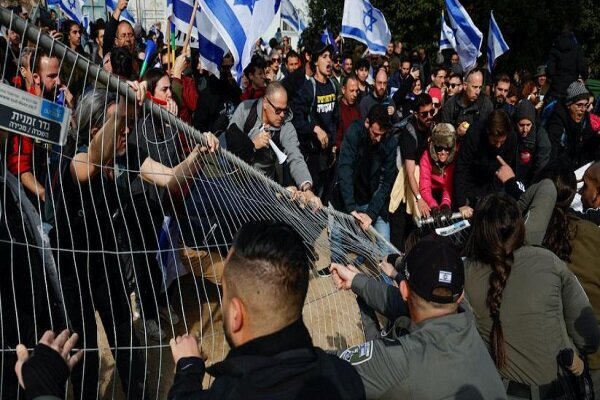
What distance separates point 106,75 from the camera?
Result: 8.00 ft

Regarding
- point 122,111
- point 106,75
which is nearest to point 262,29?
point 122,111

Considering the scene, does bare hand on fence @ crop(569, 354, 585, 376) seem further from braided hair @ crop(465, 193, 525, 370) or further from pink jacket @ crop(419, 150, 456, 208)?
pink jacket @ crop(419, 150, 456, 208)

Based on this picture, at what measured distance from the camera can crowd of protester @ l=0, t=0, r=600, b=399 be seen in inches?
71.6

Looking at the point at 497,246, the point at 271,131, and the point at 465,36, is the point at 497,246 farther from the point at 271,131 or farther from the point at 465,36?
the point at 465,36

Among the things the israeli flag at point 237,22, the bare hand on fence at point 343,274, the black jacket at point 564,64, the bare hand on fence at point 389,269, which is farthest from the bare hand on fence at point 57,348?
the black jacket at point 564,64

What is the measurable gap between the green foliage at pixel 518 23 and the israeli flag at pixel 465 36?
13060 mm

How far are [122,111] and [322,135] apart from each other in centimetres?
418

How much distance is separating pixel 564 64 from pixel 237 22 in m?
9.06

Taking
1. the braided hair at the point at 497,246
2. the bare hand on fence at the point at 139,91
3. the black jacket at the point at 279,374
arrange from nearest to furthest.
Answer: the black jacket at the point at 279,374 → the bare hand on fence at the point at 139,91 → the braided hair at the point at 497,246

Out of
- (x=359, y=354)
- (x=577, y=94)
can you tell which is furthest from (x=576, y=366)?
(x=577, y=94)

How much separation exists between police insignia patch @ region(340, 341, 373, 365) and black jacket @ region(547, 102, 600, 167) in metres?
5.48

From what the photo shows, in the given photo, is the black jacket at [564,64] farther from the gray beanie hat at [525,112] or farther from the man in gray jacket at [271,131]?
the man in gray jacket at [271,131]

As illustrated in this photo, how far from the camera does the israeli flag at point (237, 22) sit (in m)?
4.92

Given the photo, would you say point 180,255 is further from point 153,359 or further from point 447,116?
point 447,116
